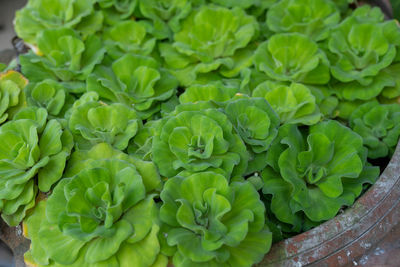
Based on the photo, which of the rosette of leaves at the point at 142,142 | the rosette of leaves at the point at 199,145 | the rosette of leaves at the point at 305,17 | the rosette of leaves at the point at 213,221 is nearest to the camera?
the rosette of leaves at the point at 213,221

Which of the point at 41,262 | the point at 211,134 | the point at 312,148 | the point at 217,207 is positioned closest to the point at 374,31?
the point at 312,148

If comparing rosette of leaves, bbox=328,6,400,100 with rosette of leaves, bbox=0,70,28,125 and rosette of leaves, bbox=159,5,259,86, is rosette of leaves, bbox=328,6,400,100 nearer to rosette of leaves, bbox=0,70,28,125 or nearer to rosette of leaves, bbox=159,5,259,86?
rosette of leaves, bbox=159,5,259,86

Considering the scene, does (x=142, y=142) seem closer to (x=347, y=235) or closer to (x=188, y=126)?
(x=188, y=126)

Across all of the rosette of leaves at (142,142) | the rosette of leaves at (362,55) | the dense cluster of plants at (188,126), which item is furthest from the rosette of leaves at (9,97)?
the rosette of leaves at (362,55)

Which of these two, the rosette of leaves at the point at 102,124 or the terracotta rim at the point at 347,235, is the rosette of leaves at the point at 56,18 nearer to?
the rosette of leaves at the point at 102,124

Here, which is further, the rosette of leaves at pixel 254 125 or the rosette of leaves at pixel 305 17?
the rosette of leaves at pixel 305 17

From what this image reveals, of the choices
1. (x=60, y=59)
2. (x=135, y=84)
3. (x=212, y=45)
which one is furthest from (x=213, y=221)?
(x=60, y=59)

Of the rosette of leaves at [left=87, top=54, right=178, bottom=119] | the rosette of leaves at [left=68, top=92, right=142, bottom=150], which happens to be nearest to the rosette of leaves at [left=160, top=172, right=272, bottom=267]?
the rosette of leaves at [left=68, top=92, right=142, bottom=150]
